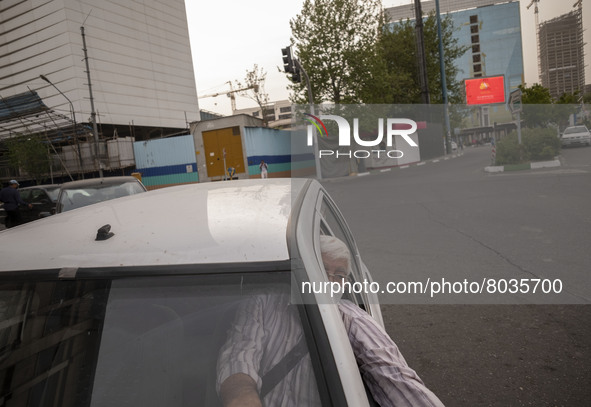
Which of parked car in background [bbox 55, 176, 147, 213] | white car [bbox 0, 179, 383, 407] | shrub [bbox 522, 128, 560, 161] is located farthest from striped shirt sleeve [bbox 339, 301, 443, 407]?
shrub [bbox 522, 128, 560, 161]

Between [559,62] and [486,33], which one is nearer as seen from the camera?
[559,62]

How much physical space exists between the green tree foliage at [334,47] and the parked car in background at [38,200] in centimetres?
1739

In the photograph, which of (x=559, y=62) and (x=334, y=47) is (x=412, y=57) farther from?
(x=559, y=62)

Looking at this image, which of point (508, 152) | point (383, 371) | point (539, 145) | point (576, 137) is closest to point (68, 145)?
point (508, 152)

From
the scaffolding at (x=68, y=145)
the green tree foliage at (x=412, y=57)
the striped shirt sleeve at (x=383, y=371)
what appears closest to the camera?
the striped shirt sleeve at (x=383, y=371)

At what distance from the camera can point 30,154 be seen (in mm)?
27141

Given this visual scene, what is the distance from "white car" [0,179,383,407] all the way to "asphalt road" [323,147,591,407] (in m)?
1.98

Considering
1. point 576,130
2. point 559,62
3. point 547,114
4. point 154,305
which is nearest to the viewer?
point 154,305

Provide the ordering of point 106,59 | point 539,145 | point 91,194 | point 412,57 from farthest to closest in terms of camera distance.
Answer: point 412,57 → point 106,59 → point 539,145 → point 91,194

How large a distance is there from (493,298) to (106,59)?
138 ft

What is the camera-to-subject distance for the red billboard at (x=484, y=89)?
58.7 meters

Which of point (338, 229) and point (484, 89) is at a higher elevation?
point (484, 89)

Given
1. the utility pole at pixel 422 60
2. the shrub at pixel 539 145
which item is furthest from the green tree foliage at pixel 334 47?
the shrub at pixel 539 145

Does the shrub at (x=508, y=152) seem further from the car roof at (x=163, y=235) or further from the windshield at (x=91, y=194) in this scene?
the car roof at (x=163, y=235)
